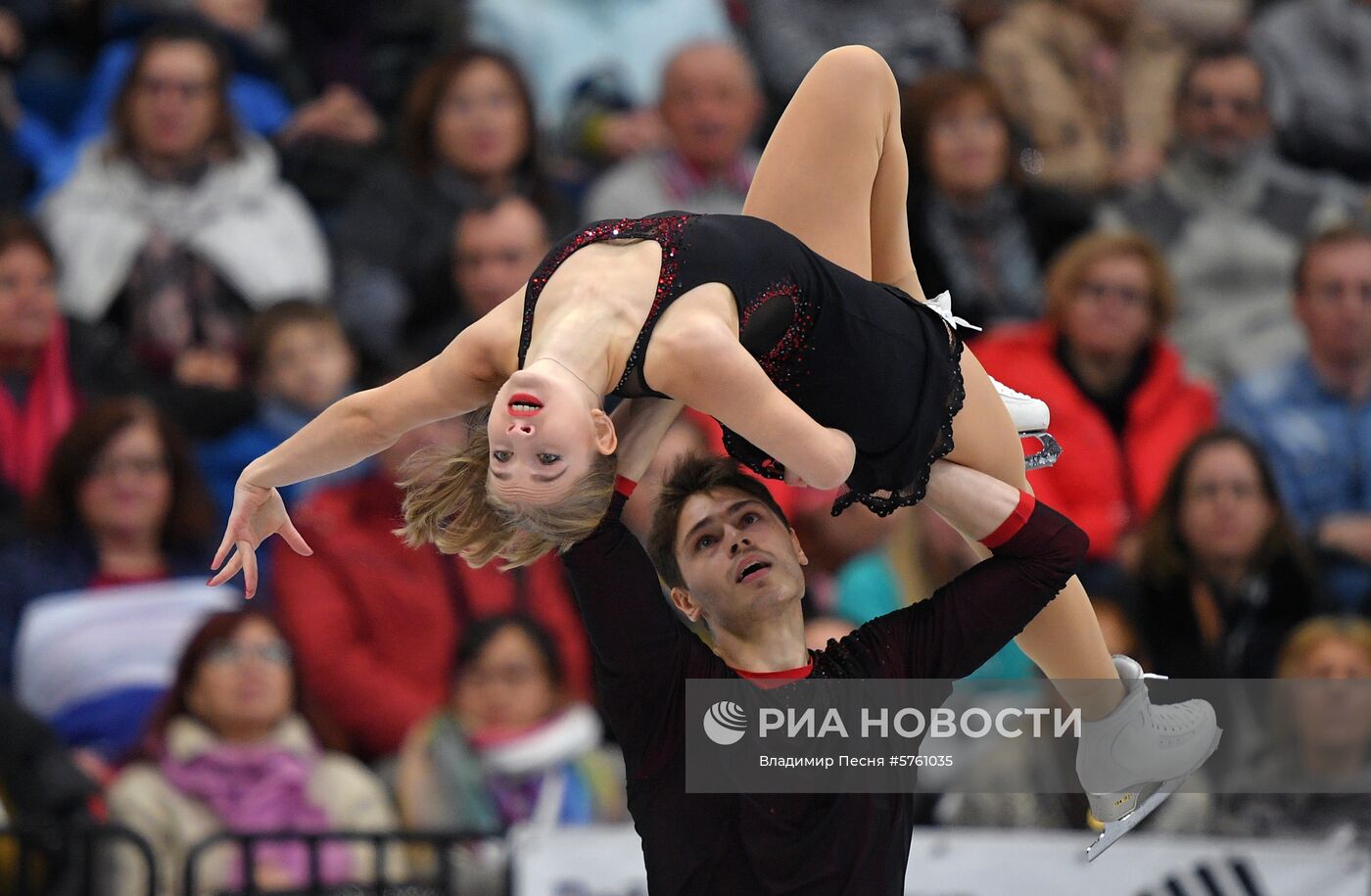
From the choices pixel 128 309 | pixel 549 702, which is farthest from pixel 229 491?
pixel 549 702

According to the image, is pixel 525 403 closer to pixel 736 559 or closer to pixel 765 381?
pixel 765 381

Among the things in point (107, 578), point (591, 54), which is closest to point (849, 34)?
point (591, 54)

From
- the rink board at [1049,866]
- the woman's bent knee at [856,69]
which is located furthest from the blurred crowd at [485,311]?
the woman's bent knee at [856,69]

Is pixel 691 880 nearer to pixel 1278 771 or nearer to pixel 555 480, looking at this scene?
pixel 555 480

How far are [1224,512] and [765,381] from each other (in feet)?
10.3

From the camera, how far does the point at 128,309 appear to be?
669 centimetres

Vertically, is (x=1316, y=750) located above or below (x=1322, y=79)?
below

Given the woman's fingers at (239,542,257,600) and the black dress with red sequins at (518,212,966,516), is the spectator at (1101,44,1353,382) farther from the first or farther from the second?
the woman's fingers at (239,542,257,600)

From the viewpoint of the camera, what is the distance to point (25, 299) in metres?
6.25

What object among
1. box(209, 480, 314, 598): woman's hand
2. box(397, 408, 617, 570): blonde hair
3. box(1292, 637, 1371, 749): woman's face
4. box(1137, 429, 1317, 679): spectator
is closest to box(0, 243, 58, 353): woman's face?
box(209, 480, 314, 598): woman's hand

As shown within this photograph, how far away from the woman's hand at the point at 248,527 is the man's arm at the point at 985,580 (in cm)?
116

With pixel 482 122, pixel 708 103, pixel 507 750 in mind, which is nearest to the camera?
pixel 507 750

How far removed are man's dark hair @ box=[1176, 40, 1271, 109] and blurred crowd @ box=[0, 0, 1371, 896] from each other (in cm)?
4

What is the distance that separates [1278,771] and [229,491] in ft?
10.2
